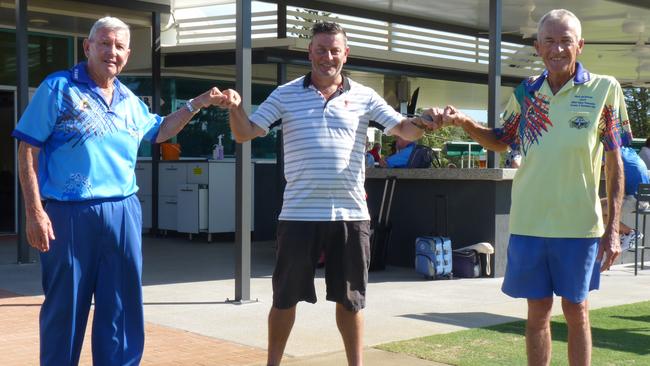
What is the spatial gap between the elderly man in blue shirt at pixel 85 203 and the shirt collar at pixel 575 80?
202cm

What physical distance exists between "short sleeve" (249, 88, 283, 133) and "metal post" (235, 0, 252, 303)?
3242 millimetres

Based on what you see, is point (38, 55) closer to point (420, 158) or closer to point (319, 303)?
point (420, 158)

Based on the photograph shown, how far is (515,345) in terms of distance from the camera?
6555mm

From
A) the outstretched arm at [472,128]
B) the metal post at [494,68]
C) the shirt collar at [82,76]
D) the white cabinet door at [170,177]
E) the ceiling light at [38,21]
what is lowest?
the white cabinet door at [170,177]

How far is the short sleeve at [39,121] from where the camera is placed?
4.34m

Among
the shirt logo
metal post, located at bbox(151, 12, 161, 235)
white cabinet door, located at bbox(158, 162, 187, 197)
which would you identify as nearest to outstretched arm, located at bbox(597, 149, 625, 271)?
the shirt logo

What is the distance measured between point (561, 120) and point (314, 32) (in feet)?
4.44

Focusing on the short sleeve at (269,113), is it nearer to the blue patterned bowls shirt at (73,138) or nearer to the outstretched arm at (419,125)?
the outstretched arm at (419,125)

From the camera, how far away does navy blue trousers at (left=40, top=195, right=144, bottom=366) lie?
4.41 meters

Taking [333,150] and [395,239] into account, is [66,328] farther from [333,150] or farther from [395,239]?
[395,239]

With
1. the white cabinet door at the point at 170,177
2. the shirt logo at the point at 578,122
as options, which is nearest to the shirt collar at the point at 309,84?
the shirt logo at the point at 578,122

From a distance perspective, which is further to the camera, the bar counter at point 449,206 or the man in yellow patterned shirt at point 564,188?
the bar counter at point 449,206

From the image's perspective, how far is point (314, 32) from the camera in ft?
16.1

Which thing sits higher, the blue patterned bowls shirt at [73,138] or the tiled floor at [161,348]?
the blue patterned bowls shirt at [73,138]
